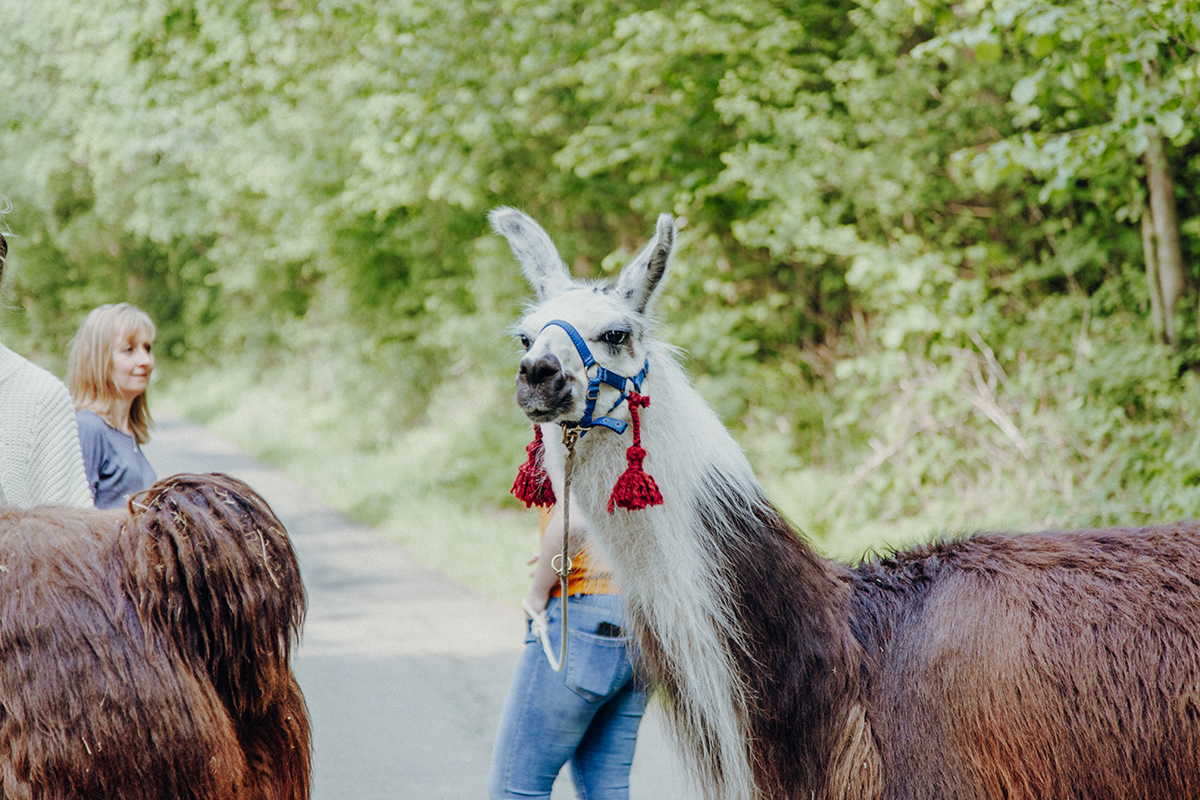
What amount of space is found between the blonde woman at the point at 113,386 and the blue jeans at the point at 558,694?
1581 mm

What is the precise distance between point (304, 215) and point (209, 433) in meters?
7.84

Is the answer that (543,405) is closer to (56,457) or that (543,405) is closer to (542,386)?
(542,386)

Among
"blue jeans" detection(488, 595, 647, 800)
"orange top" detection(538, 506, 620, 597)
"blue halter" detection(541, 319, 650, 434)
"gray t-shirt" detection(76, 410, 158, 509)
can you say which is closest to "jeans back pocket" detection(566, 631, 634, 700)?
"blue jeans" detection(488, 595, 647, 800)

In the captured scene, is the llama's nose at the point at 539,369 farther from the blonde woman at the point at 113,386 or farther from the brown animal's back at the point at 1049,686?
the blonde woman at the point at 113,386

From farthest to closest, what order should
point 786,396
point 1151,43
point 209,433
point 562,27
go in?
point 209,433, point 786,396, point 562,27, point 1151,43

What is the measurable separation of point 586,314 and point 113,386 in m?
1.97

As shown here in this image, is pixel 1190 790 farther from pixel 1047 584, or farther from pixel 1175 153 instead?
pixel 1175 153

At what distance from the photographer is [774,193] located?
8.18 metres

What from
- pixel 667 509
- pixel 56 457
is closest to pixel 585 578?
pixel 667 509

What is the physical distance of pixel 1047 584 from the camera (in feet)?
7.69

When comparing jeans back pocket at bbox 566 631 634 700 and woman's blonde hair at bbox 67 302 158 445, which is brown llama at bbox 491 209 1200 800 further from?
woman's blonde hair at bbox 67 302 158 445

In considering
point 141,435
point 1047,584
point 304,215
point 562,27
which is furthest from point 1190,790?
Answer: point 304,215

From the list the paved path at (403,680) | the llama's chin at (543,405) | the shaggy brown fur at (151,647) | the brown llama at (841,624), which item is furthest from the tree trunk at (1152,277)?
the shaggy brown fur at (151,647)

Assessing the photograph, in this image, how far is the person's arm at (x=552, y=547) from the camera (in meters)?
2.61
